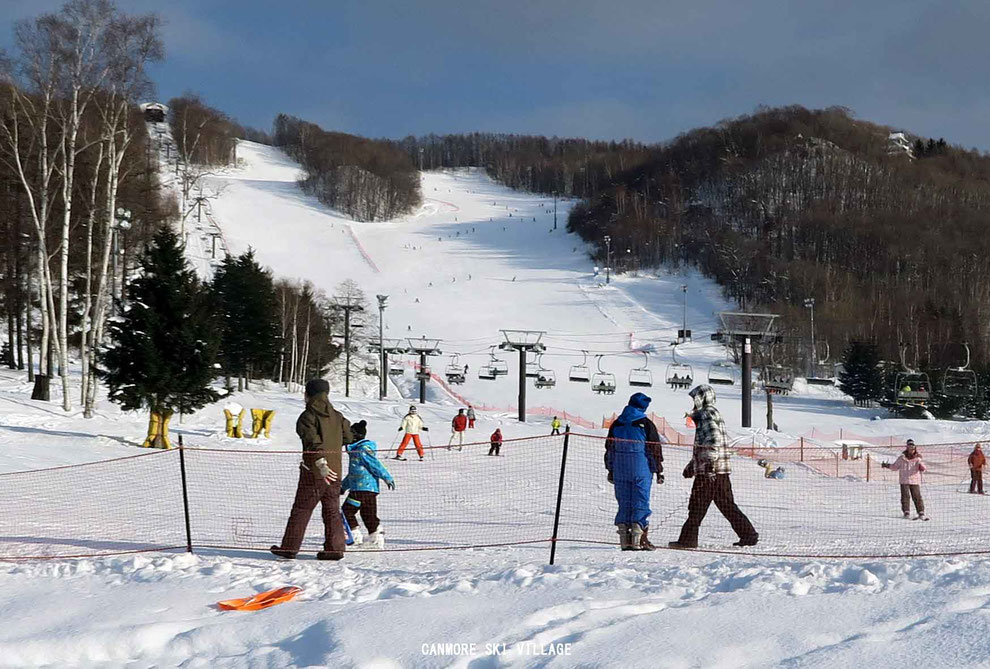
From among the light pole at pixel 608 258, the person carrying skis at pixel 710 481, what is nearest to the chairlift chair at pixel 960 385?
the person carrying skis at pixel 710 481

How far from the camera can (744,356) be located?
39.4 m

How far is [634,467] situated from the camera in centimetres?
811

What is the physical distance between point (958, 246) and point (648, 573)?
358 feet

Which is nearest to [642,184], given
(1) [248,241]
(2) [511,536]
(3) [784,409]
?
(1) [248,241]

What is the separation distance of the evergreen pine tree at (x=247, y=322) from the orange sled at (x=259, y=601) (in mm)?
37259

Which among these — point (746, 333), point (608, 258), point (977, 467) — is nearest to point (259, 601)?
point (977, 467)

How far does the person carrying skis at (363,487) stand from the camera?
8.83m

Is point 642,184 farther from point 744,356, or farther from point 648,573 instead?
point 648,573

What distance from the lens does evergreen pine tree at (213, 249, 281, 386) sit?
44.0 m

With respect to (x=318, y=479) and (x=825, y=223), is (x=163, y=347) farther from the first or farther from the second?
(x=825, y=223)

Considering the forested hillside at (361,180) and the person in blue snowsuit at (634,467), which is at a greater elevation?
the forested hillside at (361,180)

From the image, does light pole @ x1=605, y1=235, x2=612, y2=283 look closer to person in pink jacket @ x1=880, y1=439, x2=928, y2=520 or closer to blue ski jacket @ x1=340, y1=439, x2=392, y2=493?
person in pink jacket @ x1=880, y1=439, x2=928, y2=520

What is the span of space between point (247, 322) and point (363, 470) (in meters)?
38.2

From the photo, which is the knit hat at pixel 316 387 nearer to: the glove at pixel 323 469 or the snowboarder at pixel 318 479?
the snowboarder at pixel 318 479
